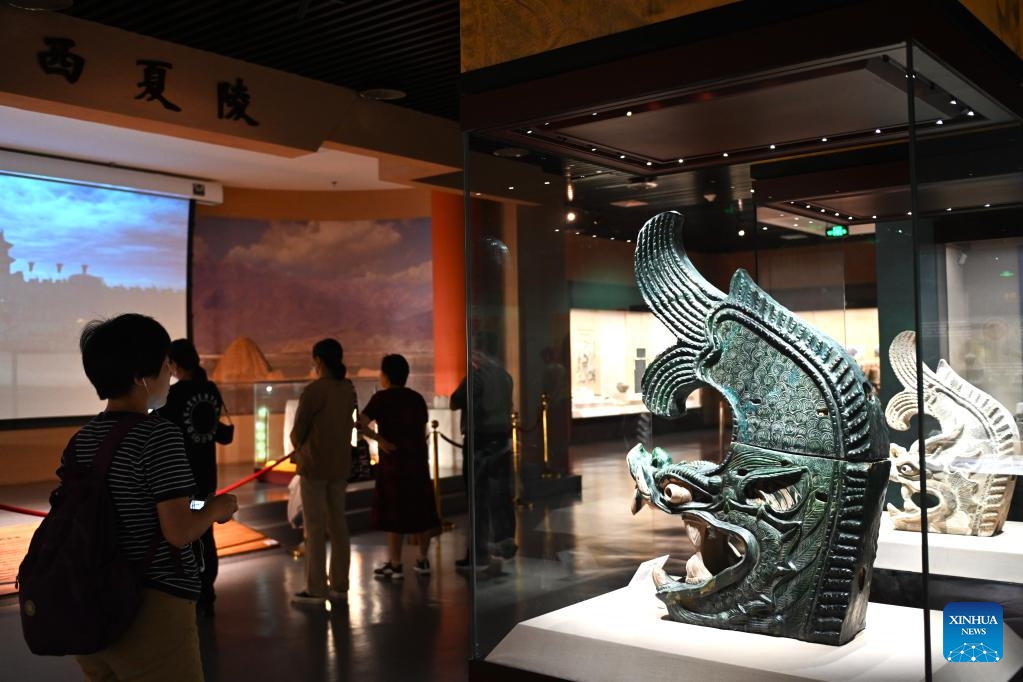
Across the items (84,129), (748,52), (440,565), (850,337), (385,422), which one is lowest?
(440,565)

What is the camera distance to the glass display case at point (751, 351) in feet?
10.3

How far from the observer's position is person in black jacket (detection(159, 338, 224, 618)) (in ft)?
18.5

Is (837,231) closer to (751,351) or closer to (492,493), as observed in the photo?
(751,351)

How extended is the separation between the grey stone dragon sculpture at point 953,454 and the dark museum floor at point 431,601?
90 cm

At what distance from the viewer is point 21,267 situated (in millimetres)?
11797

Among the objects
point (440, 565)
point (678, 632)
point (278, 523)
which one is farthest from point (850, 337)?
point (278, 523)

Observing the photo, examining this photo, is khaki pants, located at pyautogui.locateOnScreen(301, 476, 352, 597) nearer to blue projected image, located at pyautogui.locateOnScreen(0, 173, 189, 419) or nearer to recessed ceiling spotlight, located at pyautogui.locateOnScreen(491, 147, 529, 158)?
recessed ceiling spotlight, located at pyautogui.locateOnScreen(491, 147, 529, 158)

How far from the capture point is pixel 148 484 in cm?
245

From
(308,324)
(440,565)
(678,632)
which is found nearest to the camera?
(678,632)

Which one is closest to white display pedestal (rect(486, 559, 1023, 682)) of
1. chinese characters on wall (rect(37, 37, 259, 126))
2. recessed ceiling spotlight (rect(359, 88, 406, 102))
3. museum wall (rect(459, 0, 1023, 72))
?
museum wall (rect(459, 0, 1023, 72))

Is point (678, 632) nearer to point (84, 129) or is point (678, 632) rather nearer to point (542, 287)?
point (542, 287)

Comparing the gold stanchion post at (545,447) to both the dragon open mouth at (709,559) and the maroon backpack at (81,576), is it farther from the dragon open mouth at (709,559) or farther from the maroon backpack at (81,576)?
the maroon backpack at (81,576)

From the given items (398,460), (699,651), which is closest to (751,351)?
(699,651)

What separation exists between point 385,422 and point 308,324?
8505 millimetres
